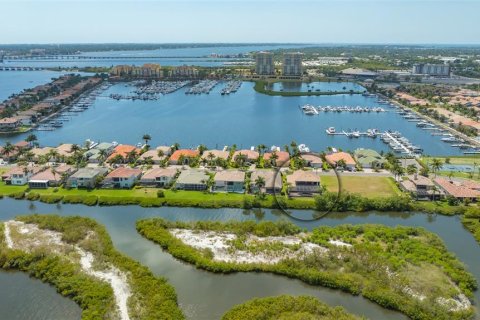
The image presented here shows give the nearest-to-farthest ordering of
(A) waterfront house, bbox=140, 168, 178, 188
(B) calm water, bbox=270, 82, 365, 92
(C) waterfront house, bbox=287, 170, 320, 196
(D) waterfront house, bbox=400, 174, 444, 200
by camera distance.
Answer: (D) waterfront house, bbox=400, 174, 444, 200
(C) waterfront house, bbox=287, 170, 320, 196
(A) waterfront house, bbox=140, 168, 178, 188
(B) calm water, bbox=270, 82, 365, 92

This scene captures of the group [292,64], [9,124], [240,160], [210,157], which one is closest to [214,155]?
[210,157]

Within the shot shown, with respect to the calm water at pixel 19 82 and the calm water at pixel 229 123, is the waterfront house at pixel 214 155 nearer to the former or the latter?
the calm water at pixel 229 123

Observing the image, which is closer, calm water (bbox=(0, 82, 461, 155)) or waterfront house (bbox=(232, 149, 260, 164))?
waterfront house (bbox=(232, 149, 260, 164))

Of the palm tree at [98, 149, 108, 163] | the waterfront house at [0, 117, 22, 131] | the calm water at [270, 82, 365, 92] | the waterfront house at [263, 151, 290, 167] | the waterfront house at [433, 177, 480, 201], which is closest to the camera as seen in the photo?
the waterfront house at [433, 177, 480, 201]

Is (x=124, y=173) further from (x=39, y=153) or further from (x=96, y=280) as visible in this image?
(x=96, y=280)

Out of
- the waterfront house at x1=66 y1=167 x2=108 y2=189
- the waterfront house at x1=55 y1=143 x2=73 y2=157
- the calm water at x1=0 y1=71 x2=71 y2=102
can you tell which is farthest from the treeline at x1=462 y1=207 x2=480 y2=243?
the calm water at x1=0 y1=71 x2=71 y2=102

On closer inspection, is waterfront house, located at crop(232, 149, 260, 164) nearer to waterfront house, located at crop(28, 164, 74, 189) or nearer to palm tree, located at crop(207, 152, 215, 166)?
palm tree, located at crop(207, 152, 215, 166)

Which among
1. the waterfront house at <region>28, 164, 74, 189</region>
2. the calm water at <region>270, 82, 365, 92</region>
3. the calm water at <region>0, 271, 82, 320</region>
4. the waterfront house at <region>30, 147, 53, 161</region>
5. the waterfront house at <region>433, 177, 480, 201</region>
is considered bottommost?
the calm water at <region>0, 271, 82, 320</region>
